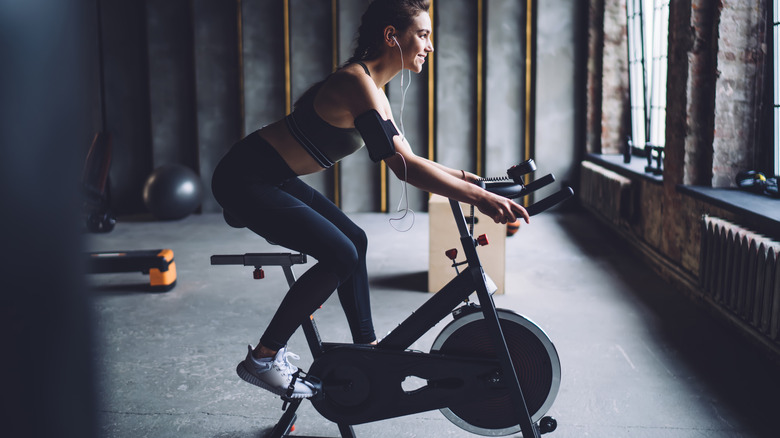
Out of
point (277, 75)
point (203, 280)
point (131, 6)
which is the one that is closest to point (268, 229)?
point (203, 280)

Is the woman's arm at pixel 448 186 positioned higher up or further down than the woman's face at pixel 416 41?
further down

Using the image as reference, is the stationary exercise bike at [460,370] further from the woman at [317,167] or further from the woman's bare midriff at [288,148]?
the woman's bare midriff at [288,148]

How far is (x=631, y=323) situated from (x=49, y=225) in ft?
11.9

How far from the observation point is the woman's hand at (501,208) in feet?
5.90

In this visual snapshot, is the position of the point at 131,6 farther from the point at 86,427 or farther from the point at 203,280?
the point at 86,427

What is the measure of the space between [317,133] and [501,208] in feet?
1.97

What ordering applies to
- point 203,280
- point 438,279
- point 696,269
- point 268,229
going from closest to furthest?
point 268,229 → point 696,269 → point 438,279 → point 203,280

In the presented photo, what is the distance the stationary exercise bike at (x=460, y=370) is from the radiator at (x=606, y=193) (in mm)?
3709

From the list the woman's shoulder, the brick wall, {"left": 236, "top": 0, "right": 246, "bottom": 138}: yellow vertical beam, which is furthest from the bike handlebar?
{"left": 236, "top": 0, "right": 246, "bottom": 138}: yellow vertical beam

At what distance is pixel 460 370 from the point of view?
6.86 ft

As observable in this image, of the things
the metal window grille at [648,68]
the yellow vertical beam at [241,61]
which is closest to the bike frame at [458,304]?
the metal window grille at [648,68]

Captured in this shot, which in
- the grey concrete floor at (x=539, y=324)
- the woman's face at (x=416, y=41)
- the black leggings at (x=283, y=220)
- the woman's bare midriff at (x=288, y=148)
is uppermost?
the woman's face at (x=416, y=41)

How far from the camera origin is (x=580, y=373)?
9.61 feet

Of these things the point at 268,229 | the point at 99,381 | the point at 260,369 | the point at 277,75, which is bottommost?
the point at 260,369
